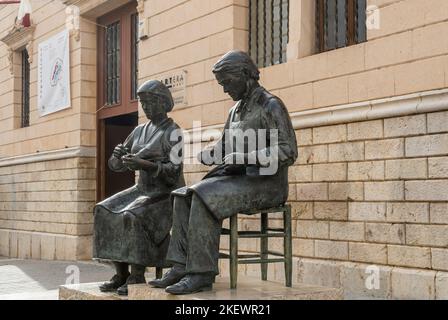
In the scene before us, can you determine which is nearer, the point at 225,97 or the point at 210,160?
the point at 210,160

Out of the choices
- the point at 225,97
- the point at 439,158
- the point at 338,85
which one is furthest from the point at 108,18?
the point at 439,158

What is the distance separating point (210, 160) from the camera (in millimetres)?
4996

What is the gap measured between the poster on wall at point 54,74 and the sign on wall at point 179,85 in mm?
4112

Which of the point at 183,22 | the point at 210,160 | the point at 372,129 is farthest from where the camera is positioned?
the point at 183,22

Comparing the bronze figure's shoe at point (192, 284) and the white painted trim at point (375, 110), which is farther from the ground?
the white painted trim at point (375, 110)

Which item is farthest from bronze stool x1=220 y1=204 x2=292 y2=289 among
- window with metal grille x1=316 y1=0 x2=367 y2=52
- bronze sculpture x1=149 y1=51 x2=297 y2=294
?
window with metal grille x1=316 y1=0 x2=367 y2=52

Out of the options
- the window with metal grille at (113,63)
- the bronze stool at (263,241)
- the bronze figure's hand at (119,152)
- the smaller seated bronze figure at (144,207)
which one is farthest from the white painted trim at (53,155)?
the bronze stool at (263,241)

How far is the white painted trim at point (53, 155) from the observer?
515 inches

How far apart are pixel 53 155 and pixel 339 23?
8.01m

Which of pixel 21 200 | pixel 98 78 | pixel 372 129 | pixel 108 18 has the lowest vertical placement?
pixel 21 200

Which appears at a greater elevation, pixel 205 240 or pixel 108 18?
pixel 108 18

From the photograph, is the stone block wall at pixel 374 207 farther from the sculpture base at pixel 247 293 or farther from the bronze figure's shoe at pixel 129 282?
the bronze figure's shoe at pixel 129 282

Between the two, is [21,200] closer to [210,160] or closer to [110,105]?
[110,105]

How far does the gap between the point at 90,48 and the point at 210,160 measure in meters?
8.94
